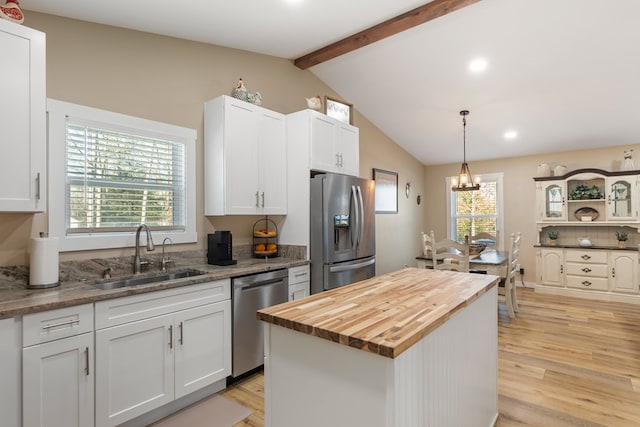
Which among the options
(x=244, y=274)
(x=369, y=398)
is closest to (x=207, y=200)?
(x=244, y=274)

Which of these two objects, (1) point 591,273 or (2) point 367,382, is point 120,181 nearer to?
(2) point 367,382

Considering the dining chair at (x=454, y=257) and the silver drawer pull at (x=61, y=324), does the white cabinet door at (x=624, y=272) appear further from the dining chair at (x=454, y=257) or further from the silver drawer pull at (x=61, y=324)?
the silver drawer pull at (x=61, y=324)

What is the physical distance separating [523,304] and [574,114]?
266 centimetres

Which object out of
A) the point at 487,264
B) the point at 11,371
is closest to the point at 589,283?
the point at 487,264

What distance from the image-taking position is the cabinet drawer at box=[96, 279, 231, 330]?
1.87 metres

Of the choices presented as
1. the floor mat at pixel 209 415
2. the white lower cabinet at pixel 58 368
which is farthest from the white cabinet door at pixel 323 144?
the white lower cabinet at pixel 58 368

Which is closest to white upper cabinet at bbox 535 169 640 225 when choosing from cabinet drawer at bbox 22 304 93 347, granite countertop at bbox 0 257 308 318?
granite countertop at bbox 0 257 308 318

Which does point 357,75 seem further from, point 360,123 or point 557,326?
point 557,326

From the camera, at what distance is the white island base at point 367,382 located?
3.42ft

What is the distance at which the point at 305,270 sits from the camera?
3201mm

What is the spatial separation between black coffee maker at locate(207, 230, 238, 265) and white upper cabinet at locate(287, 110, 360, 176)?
1.08 m

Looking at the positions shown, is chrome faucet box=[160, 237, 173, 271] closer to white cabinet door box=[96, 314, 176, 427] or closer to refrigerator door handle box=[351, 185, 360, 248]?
white cabinet door box=[96, 314, 176, 427]

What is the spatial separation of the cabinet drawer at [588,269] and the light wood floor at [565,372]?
70 cm

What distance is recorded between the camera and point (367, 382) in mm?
1060
